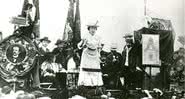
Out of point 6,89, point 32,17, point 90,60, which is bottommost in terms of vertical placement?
point 6,89

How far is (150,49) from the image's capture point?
5.36m

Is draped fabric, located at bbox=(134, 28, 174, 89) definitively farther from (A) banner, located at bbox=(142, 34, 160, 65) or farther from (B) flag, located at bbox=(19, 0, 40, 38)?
(B) flag, located at bbox=(19, 0, 40, 38)

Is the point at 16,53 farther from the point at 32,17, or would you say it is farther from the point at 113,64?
the point at 113,64

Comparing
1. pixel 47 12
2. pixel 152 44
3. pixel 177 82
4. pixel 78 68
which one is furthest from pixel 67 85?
pixel 177 82

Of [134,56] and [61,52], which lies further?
[134,56]

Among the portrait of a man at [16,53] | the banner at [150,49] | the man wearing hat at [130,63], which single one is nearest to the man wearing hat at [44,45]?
the portrait of a man at [16,53]

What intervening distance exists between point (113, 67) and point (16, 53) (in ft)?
4.73

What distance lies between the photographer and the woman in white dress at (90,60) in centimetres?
485

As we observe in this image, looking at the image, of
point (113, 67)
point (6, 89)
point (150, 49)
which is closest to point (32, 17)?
point (6, 89)

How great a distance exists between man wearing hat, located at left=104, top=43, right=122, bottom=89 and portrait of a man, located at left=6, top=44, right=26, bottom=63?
1236mm

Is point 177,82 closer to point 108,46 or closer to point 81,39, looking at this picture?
point 108,46

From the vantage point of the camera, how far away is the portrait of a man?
447cm

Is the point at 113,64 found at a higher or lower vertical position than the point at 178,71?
higher

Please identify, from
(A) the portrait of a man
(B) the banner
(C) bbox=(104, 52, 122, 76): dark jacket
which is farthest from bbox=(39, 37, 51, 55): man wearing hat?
(B) the banner
